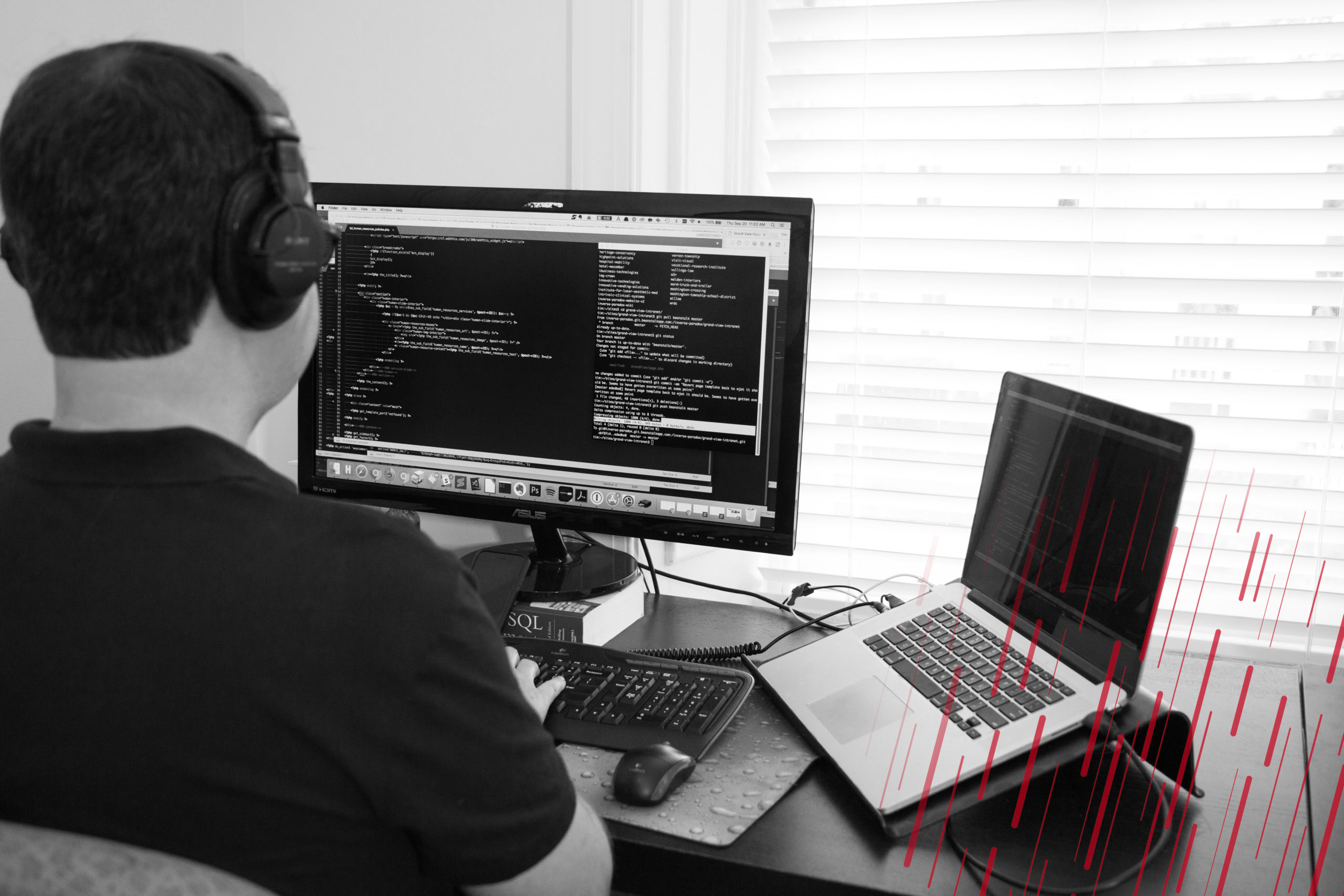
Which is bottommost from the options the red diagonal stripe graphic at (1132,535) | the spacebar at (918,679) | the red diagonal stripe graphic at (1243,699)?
the red diagonal stripe graphic at (1243,699)

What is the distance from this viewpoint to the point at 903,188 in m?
1.47

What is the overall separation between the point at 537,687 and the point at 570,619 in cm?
20

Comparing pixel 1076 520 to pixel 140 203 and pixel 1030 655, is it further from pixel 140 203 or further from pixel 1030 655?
pixel 140 203

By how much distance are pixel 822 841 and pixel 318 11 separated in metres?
1.36

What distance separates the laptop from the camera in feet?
2.89

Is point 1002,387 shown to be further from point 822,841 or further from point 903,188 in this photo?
point 822,841

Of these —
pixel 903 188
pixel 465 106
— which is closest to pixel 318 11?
pixel 465 106

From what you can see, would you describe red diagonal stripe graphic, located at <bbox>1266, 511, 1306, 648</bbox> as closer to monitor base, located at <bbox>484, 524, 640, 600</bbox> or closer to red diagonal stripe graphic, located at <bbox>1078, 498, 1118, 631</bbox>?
red diagonal stripe graphic, located at <bbox>1078, 498, 1118, 631</bbox>

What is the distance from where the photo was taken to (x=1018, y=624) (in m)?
1.03

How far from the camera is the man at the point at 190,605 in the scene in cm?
62

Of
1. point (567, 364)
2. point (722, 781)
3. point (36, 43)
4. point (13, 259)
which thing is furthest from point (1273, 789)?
point (36, 43)

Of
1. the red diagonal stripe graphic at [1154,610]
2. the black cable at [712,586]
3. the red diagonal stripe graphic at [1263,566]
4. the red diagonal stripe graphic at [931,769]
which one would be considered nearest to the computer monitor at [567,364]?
the black cable at [712,586]

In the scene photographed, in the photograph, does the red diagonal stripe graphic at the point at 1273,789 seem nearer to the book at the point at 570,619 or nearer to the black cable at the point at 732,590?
the black cable at the point at 732,590

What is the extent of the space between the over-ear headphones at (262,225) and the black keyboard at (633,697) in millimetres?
479
